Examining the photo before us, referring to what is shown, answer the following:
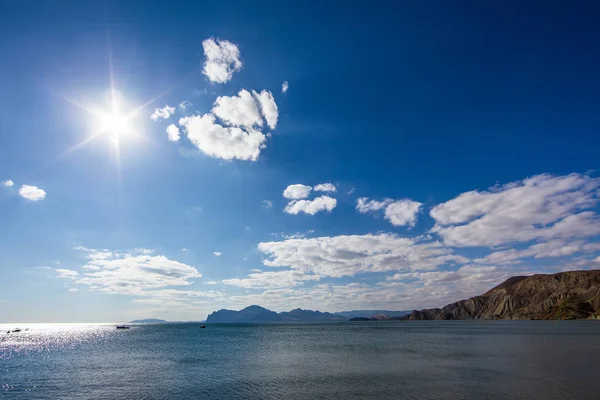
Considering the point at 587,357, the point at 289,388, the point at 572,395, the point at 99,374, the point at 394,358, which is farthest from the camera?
the point at 394,358

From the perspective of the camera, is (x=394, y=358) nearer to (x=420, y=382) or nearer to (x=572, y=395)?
(x=420, y=382)

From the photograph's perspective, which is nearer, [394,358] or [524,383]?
[524,383]

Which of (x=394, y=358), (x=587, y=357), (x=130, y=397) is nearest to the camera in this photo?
(x=130, y=397)

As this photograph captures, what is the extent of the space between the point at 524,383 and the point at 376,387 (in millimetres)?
18769

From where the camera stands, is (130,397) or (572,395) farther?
(130,397)

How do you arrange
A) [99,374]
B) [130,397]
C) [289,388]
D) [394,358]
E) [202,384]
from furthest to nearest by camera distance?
[394,358] → [99,374] → [202,384] → [289,388] → [130,397]

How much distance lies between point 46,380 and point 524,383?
70446 mm

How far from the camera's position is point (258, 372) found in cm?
5847

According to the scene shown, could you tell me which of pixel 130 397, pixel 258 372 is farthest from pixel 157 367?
pixel 130 397

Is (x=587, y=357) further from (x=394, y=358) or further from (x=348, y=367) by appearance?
(x=348, y=367)

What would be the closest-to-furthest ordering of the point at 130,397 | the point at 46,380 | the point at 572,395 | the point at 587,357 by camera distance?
the point at 572,395, the point at 130,397, the point at 46,380, the point at 587,357

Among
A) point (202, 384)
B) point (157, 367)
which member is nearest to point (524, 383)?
point (202, 384)

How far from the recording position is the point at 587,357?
65500 millimetres

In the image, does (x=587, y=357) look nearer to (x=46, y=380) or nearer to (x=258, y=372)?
(x=258, y=372)
